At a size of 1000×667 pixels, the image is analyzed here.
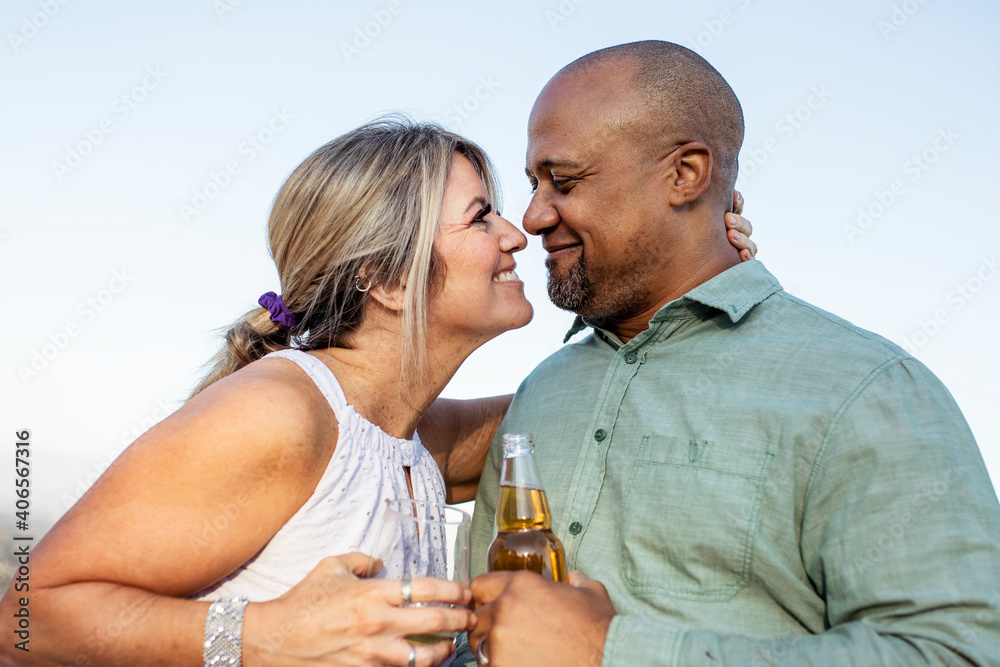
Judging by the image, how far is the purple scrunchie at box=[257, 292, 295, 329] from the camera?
293cm

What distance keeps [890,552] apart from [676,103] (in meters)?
1.91

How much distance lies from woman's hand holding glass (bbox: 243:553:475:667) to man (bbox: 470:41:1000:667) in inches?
5.5

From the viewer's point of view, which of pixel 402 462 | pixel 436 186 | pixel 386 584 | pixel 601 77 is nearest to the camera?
pixel 386 584

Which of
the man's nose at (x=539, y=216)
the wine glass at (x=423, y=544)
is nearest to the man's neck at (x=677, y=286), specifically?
the man's nose at (x=539, y=216)

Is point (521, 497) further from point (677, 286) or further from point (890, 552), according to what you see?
point (677, 286)

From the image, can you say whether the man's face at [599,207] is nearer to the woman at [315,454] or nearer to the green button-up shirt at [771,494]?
the woman at [315,454]

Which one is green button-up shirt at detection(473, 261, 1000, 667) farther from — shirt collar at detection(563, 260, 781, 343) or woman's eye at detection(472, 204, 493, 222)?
woman's eye at detection(472, 204, 493, 222)

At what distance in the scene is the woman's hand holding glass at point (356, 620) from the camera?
1749mm

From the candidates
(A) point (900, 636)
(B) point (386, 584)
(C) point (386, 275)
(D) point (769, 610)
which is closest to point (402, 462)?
(C) point (386, 275)

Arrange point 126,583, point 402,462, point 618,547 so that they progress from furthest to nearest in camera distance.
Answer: point 402,462 → point 618,547 → point 126,583

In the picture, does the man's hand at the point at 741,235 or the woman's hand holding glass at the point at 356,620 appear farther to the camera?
the man's hand at the point at 741,235

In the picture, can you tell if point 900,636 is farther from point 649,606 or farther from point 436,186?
point 436,186

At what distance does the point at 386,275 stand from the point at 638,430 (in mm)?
1082

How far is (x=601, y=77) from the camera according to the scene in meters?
3.15
